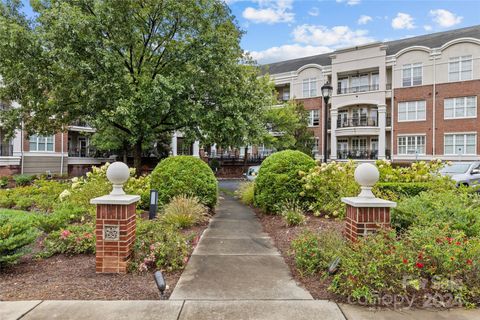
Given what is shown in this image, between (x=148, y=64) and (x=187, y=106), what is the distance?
→ 3250 millimetres

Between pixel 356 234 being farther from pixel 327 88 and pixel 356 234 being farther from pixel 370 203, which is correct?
pixel 327 88

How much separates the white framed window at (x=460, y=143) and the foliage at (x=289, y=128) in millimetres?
10954

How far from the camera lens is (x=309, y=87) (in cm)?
3125

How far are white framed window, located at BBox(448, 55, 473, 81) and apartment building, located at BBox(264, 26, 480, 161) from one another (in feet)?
0.21

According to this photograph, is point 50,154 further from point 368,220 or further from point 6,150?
point 368,220

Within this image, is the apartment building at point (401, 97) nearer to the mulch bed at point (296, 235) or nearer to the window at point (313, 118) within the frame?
the window at point (313, 118)

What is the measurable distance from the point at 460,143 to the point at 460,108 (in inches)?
114

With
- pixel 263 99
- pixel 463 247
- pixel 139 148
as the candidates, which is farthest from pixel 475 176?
pixel 139 148

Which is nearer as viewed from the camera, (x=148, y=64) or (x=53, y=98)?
(x=53, y=98)

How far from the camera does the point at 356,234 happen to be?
396 centimetres

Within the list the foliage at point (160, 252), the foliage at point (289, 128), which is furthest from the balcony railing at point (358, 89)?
the foliage at point (160, 252)

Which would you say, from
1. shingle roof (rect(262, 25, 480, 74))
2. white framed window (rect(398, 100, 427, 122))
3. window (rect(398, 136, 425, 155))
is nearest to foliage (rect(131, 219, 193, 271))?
shingle roof (rect(262, 25, 480, 74))

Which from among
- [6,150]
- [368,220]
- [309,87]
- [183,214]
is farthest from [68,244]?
[309,87]

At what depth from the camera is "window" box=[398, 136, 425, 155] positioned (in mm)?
25477
